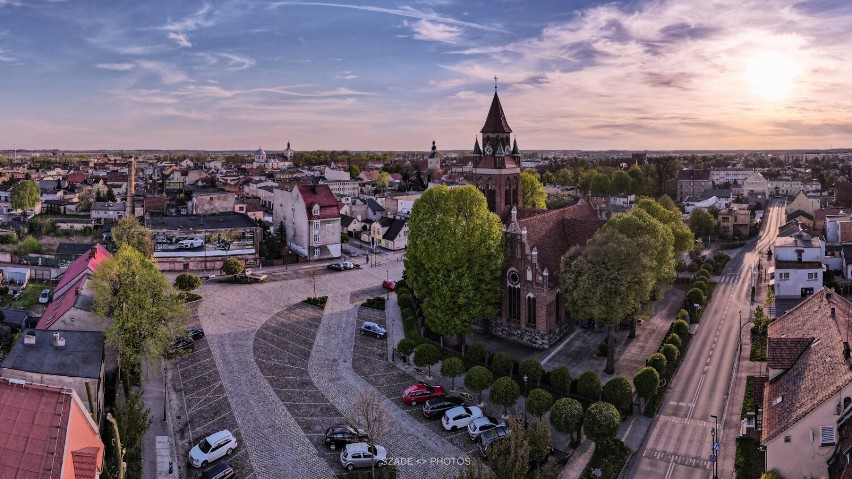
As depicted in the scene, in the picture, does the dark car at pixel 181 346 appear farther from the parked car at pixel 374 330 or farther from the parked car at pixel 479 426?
the parked car at pixel 479 426

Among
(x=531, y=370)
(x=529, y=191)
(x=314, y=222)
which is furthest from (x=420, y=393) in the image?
(x=314, y=222)

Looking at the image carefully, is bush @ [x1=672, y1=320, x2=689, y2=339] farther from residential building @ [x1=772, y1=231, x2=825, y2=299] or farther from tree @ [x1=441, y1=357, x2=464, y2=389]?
tree @ [x1=441, y1=357, x2=464, y2=389]

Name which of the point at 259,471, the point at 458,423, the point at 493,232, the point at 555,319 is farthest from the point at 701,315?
the point at 259,471

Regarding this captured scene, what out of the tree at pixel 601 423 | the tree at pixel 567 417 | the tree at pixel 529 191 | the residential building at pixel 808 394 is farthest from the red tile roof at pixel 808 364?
the tree at pixel 529 191

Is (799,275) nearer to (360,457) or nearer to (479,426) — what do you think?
(479,426)

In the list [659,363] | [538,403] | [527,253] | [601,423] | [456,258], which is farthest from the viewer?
[527,253]

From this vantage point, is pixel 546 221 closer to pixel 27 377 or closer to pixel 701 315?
pixel 701 315

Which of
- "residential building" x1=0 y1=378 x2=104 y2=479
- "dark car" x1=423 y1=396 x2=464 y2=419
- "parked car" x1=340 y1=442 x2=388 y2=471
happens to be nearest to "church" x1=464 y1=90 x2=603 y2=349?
"dark car" x1=423 y1=396 x2=464 y2=419
